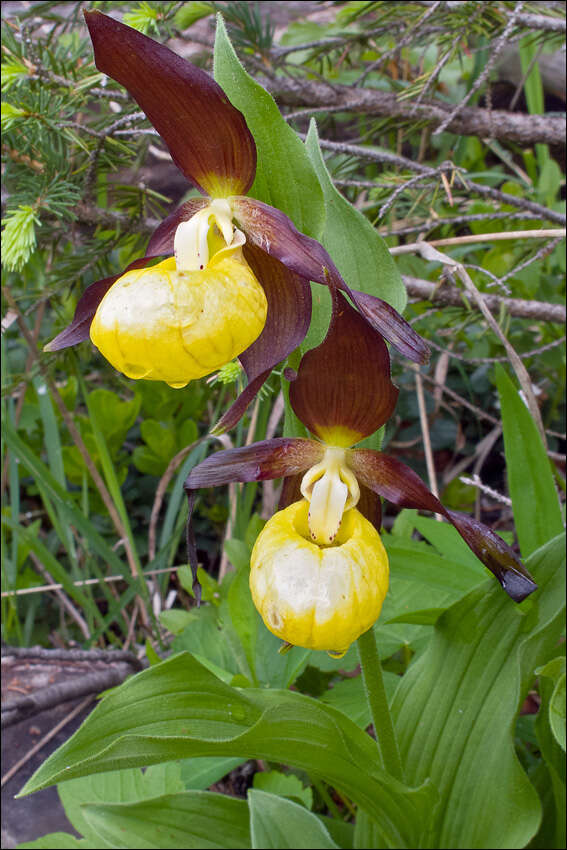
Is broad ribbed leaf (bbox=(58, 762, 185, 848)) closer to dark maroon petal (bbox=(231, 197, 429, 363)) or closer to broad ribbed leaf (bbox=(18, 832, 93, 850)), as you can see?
broad ribbed leaf (bbox=(18, 832, 93, 850))

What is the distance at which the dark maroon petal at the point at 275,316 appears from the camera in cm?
89

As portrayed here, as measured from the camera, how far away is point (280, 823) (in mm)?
1109

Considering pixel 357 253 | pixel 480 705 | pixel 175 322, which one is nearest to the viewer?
pixel 175 322

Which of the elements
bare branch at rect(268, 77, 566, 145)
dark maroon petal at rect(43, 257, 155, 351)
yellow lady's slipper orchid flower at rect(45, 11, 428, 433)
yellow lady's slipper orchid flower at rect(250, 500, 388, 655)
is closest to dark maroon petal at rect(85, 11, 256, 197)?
yellow lady's slipper orchid flower at rect(45, 11, 428, 433)

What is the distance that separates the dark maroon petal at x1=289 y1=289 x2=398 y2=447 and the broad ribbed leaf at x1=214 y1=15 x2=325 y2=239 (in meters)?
0.13

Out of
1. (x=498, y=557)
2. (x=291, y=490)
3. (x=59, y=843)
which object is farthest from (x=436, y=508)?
(x=59, y=843)

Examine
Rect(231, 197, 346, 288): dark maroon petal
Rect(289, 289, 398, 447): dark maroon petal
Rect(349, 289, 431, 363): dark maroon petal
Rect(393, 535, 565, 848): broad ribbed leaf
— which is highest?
Rect(231, 197, 346, 288): dark maroon petal

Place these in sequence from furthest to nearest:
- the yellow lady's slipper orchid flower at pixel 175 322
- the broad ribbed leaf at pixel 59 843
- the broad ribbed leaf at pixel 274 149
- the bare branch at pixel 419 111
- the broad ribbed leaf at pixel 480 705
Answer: the bare branch at pixel 419 111
the broad ribbed leaf at pixel 59 843
the broad ribbed leaf at pixel 480 705
the broad ribbed leaf at pixel 274 149
the yellow lady's slipper orchid flower at pixel 175 322

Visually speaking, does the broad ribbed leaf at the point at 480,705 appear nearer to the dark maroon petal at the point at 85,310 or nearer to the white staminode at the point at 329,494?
the white staminode at the point at 329,494

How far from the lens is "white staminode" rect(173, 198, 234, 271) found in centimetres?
86

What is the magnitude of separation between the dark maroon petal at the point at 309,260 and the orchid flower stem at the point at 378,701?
377 millimetres

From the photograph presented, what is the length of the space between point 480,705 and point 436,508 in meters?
0.41

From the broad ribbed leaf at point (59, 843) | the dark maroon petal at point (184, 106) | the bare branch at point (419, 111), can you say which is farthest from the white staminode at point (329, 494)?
the bare branch at point (419, 111)

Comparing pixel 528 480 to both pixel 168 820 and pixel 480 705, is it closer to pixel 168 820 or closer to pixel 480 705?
pixel 480 705
